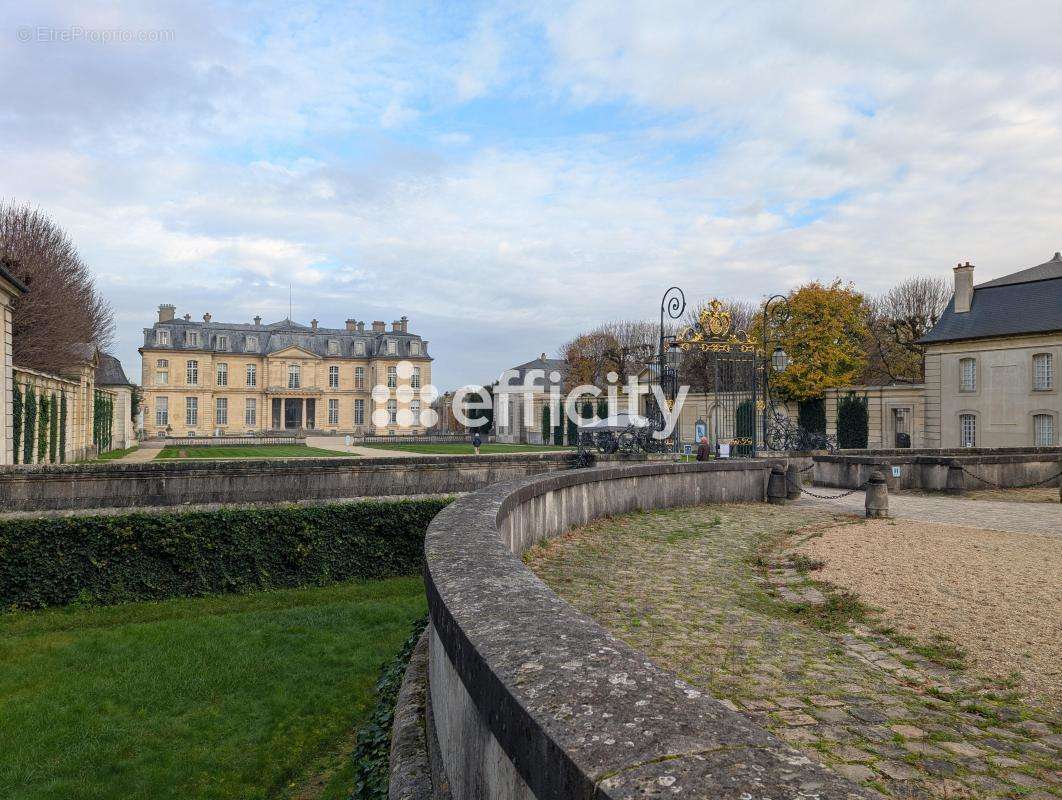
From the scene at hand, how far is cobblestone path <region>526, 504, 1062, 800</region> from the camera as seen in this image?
302 cm

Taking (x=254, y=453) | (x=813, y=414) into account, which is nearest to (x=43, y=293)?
(x=254, y=453)

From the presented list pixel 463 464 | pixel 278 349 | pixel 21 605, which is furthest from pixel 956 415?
pixel 278 349

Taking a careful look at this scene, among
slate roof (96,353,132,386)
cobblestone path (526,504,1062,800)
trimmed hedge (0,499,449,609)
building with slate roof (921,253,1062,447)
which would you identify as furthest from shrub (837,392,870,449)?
slate roof (96,353,132,386)

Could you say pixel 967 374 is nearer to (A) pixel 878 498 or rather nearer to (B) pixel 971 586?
(A) pixel 878 498

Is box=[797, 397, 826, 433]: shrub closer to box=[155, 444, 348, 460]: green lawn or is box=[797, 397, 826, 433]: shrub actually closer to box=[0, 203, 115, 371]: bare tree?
box=[155, 444, 348, 460]: green lawn

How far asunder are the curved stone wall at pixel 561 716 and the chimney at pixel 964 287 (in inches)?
1332

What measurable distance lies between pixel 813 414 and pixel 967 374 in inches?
376

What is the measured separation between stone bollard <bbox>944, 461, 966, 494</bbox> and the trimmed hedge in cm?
1160

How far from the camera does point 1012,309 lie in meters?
28.7

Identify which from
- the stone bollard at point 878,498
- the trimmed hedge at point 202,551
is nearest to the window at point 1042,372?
the stone bollard at point 878,498

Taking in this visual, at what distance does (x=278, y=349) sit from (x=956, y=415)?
177ft

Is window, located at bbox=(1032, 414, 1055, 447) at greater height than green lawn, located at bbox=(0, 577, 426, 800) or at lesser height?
greater

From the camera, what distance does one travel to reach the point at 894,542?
8.59 meters

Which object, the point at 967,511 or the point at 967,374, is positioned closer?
the point at 967,511
